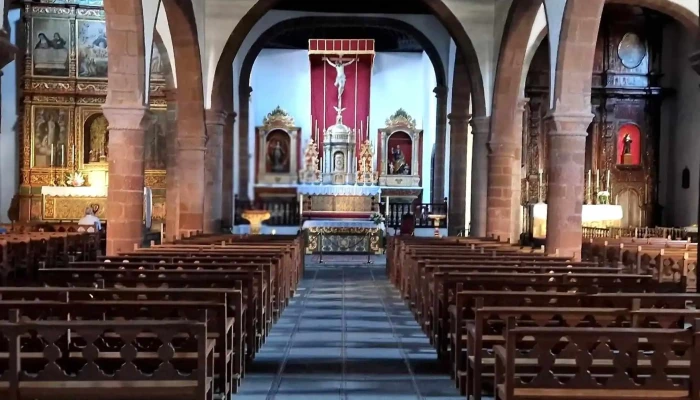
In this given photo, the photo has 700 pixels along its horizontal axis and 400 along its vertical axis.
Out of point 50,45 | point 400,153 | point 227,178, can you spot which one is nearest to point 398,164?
point 400,153

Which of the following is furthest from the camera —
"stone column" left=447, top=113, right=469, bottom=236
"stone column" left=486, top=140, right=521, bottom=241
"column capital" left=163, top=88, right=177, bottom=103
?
"stone column" left=447, top=113, right=469, bottom=236

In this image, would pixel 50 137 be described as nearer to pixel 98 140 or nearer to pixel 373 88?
pixel 98 140

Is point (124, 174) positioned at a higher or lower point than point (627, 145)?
lower

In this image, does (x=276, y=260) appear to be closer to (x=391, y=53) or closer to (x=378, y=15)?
(x=378, y=15)

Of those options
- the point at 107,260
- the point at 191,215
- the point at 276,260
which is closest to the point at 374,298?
the point at 276,260

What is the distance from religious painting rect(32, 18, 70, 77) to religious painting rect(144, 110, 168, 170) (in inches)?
109

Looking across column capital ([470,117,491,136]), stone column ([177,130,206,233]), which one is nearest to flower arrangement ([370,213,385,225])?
column capital ([470,117,491,136])

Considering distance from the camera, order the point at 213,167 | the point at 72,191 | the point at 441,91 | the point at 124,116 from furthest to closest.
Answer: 1. the point at 441,91
2. the point at 72,191
3. the point at 213,167
4. the point at 124,116

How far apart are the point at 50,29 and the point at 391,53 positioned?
498 inches

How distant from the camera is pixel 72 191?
19203 mm

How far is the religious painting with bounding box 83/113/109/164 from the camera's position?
66.2 ft

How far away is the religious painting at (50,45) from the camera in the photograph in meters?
19.7

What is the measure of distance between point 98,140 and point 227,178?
388cm

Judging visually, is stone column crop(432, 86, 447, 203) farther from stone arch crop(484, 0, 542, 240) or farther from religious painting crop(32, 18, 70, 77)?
religious painting crop(32, 18, 70, 77)
